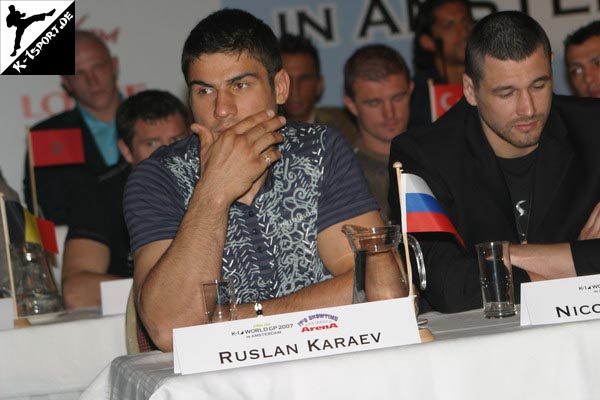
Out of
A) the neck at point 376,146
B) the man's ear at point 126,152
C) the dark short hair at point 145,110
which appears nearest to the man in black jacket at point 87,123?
the man's ear at point 126,152

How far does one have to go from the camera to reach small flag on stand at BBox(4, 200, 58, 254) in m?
3.74

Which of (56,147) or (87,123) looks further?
(87,123)

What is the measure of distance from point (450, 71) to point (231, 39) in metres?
3.83

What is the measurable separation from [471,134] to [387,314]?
1536mm

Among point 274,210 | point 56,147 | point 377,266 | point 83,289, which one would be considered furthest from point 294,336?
point 56,147

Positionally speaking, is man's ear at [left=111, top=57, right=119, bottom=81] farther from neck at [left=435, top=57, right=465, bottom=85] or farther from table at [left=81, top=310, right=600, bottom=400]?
table at [left=81, top=310, right=600, bottom=400]

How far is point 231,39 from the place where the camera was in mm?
2660

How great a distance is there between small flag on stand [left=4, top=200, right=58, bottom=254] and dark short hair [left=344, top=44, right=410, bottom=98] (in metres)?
2.32

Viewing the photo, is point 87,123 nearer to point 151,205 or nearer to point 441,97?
point 441,97

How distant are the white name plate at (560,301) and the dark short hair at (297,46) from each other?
13.9ft

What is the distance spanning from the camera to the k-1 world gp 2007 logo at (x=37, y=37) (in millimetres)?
5742

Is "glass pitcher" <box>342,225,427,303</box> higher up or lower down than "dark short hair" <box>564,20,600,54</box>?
lower down

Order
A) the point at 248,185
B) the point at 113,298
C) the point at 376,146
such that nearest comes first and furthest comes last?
the point at 248,185, the point at 113,298, the point at 376,146

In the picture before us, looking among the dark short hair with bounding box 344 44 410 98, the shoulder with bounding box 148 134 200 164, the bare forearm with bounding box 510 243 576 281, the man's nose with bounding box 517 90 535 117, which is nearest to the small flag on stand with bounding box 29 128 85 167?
the dark short hair with bounding box 344 44 410 98
